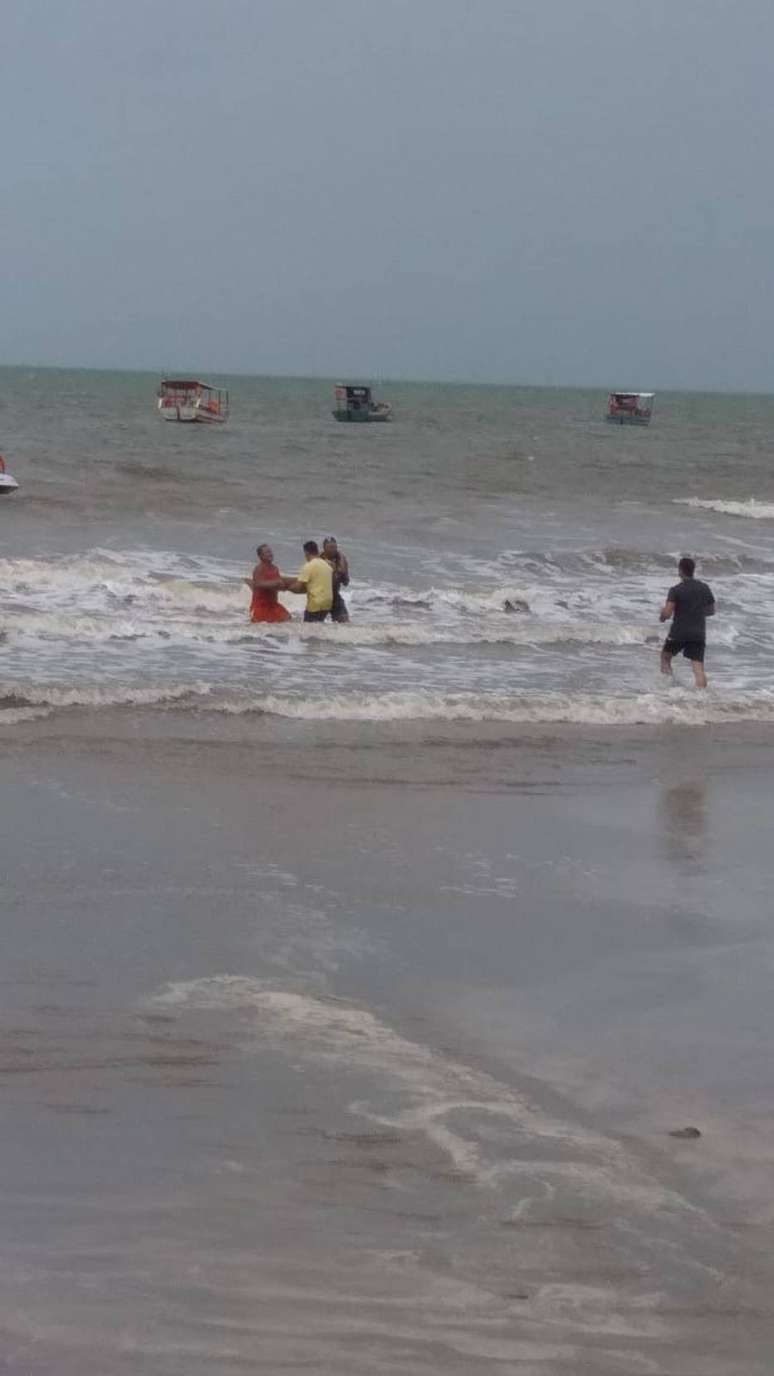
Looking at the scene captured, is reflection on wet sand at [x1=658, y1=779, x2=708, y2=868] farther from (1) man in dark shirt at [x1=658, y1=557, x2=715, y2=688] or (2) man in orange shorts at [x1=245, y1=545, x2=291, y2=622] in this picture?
(2) man in orange shorts at [x1=245, y1=545, x2=291, y2=622]

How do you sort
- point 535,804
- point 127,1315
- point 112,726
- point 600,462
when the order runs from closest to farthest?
1. point 127,1315
2. point 535,804
3. point 112,726
4. point 600,462

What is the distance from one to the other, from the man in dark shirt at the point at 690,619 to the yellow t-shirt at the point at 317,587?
380 centimetres

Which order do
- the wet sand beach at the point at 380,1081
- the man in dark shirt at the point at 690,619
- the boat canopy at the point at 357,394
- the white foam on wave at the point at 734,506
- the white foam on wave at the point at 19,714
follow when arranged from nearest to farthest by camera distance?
1. the wet sand beach at the point at 380,1081
2. the white foam on wave at the point at 19,714
3. the man in dark shirt at the point at 690,619
4. the white foam on wave at the point at 734,506
5. the boat canopy at the point at 357,394

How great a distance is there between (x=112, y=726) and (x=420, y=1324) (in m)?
8.14

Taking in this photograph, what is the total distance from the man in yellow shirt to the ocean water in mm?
316

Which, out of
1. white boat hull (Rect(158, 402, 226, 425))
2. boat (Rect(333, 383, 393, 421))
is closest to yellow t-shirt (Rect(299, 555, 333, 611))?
white boat hull (Rect(158, 402, 226, 425))

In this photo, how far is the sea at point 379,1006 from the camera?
165 inches

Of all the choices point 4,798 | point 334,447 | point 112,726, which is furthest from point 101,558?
point 334,447

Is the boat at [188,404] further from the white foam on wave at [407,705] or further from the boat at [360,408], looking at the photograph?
the white foam on wave at [407,705]

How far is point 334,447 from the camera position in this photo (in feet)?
185

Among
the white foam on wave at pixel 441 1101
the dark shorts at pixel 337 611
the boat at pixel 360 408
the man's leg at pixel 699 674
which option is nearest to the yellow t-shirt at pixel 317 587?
the dark shorts at pixel 337 611

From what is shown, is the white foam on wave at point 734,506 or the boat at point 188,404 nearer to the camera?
the white foam on wave at point 734,506

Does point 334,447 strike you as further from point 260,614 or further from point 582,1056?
point 582,1056

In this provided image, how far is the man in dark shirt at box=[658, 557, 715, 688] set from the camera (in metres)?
14.6
